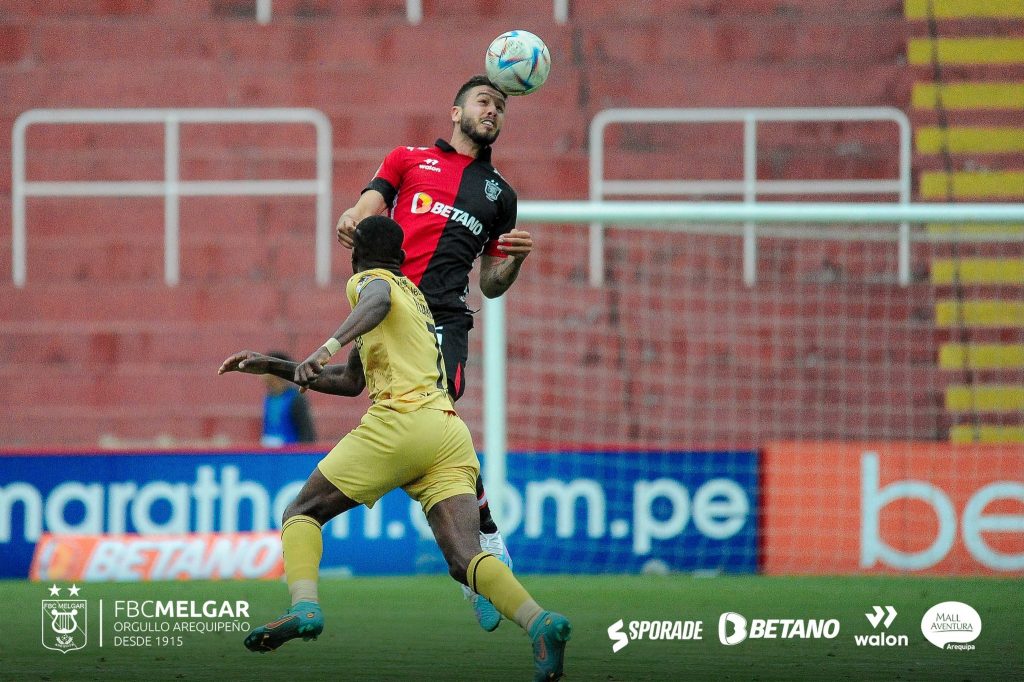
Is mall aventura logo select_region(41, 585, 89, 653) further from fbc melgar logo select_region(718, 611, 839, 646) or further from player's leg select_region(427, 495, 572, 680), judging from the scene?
fbc melgar logo select_region(718, 611, 839, 646)

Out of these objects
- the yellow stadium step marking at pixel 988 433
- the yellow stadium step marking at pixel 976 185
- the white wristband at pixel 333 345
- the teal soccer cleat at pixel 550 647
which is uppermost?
the yellow stadium step marking at pixel 976 185

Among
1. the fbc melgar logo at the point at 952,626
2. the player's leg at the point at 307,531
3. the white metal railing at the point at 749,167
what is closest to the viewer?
the player's leg at the point at 307,531

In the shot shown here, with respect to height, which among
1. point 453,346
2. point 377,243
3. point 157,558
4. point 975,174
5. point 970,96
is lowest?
point 157,558

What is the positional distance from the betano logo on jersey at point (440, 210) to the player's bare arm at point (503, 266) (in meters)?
0.21

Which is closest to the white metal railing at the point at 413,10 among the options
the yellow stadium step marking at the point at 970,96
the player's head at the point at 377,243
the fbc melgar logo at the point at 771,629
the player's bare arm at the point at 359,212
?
the yellow stadium step marking at the point at 970,96

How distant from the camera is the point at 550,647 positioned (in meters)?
4.87

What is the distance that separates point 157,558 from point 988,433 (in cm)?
661

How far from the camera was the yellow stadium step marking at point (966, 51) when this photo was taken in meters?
13.8

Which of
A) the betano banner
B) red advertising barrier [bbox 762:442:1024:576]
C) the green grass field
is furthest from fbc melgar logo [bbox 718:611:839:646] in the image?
red advertising barrier [bbox 762:442:1024:576]

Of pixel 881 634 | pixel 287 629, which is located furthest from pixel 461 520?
pixel 881 634

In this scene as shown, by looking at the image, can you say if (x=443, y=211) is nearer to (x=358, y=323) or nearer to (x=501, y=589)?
(x=358, y=323)

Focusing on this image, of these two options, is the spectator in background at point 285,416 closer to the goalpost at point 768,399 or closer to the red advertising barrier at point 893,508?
the goalpost at point 768,399

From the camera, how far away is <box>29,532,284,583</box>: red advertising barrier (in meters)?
10.1

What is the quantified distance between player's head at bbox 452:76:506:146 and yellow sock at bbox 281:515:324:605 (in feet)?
6.43
